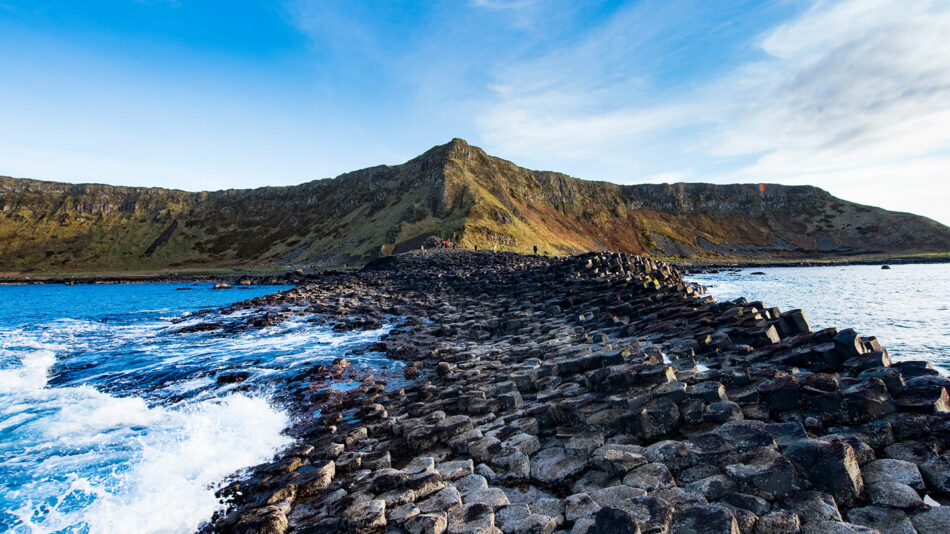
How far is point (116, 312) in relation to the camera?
38188mm

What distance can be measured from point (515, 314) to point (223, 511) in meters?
15.7

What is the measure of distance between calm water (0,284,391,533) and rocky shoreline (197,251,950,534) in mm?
1065

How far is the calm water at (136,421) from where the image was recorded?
743 cm

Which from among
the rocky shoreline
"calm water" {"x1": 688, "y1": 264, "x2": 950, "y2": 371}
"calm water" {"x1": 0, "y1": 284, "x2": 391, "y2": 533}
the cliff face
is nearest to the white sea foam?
"calm water" {"x1": 0, "y1": 284, "x2": 391, "y2": 533}

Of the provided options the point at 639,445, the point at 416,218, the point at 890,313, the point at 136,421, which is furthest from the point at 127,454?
the point at 416,218

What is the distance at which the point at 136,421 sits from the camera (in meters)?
11.5

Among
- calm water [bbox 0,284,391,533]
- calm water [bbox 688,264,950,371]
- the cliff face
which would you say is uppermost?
the cliff face

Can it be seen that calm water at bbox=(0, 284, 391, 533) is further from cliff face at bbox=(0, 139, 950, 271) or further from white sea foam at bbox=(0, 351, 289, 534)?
cliff face at bbox=(0, 139, 950, 271)

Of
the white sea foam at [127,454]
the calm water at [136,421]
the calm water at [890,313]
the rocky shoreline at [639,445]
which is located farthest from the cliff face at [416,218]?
the rocky shoreline at [639,445]

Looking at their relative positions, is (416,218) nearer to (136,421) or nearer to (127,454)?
(136,421)

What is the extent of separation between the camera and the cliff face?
108250 mm

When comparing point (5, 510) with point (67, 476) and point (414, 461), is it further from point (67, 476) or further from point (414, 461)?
point (414, 461)

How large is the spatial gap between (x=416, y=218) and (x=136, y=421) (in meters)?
88.6

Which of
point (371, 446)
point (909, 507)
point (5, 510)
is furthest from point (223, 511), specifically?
point (909, 507)
